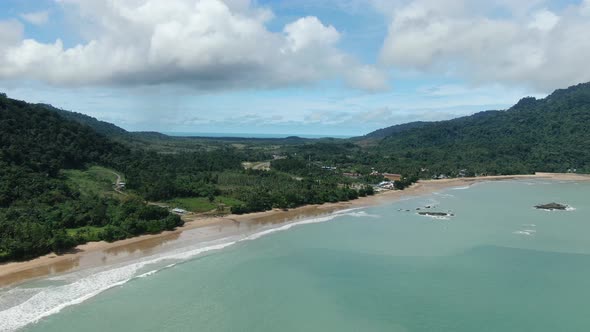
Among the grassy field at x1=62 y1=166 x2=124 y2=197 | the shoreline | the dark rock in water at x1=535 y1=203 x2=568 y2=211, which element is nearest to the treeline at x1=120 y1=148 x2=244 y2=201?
the grassy field at x1=62 y1=166 x2=124 y2=197

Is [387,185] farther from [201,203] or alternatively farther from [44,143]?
[44,143]

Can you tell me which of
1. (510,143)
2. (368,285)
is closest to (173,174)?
(368,285)

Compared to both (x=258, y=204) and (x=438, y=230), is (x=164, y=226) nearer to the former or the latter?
(x=258, y=204)

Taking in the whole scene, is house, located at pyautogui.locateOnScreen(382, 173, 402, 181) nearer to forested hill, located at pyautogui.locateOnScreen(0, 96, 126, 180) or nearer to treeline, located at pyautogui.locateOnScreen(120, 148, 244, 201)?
treeline, located at pyautogui.locateOnScreen(120, 148, 244, 201)

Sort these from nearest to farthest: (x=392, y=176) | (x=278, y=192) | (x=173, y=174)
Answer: (x=278, y=192) → (x=173, y=174) → (x=392, y=176)

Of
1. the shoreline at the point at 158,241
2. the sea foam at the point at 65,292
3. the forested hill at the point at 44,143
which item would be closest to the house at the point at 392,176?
the shoreline at the point at 158,241

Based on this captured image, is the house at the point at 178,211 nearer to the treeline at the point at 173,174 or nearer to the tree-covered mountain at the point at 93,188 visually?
the tree-covered mountain at the point at 93,188
